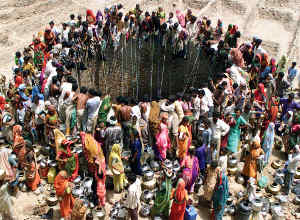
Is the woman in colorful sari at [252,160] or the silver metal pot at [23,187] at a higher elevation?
the woman in colorful sari at [252,160]

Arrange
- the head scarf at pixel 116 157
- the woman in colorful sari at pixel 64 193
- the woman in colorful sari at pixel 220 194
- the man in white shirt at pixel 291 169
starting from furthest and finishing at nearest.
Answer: the man in white shirt at pixel 291 169 → the head scarf at pixel 116 157 → the woman in colorful sari at pixel 220 194 → the woman in colorful sari at pixel 64 193

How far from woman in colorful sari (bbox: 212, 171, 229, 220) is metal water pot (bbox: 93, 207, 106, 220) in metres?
2.53

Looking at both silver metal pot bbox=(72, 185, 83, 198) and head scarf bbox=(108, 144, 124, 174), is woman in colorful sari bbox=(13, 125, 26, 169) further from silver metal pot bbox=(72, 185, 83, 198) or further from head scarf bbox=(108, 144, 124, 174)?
head scarf bbox=(108, 144, 124, 174)

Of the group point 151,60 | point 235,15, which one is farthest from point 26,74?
point 235,15

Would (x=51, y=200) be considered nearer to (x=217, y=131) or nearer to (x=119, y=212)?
(x=119, y=212)

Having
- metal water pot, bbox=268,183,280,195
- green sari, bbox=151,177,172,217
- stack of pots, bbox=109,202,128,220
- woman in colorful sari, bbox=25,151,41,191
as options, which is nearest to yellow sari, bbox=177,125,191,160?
green sari, bbox=151,177,172,217

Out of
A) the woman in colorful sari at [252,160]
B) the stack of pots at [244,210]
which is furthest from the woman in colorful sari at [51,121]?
the woman in colorful sari at [252,160]

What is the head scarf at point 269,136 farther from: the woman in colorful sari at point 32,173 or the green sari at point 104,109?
the woman in colorful sari at point 32,173

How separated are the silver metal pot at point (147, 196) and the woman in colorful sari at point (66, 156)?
175 cm

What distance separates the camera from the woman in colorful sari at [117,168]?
26.6ft

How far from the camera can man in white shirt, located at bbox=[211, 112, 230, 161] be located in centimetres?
904

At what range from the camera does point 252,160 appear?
8812 millimetres

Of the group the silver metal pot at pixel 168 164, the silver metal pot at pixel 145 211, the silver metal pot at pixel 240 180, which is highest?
the silver metal pot at pixel 168 164

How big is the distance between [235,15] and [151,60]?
6.77 m
